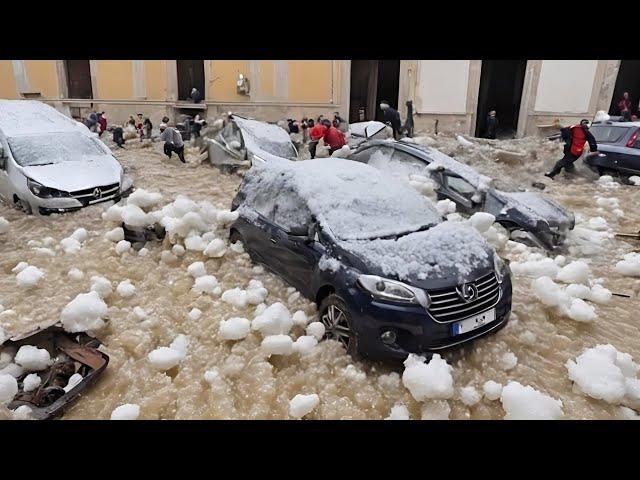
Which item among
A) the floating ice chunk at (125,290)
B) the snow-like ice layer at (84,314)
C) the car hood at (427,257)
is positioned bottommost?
the floating ice chunk at (125,290)

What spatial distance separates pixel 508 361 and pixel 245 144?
28.9 ft

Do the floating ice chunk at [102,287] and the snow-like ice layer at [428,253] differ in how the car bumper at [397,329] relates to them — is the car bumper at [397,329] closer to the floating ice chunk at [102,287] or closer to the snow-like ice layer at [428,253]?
the snow-like ice layer at [428,253]

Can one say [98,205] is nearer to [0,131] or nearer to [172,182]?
[0,131]

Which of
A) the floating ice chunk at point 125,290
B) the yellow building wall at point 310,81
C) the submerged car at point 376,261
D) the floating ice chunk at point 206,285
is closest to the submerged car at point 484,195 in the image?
the submerged car at point 376,261

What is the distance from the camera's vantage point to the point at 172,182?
1100 centimetres

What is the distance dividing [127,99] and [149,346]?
66.5 feet

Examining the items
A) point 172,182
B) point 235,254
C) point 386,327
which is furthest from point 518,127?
point 386,327

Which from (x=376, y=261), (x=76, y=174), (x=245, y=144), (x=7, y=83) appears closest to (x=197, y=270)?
(x=376, y=261)

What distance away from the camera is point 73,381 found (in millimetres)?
3820

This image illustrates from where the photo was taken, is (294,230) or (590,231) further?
(590,231)

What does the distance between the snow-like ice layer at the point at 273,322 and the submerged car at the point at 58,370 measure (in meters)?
1.35

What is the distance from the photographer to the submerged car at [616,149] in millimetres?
9953

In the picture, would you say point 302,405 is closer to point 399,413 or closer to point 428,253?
point 399,413

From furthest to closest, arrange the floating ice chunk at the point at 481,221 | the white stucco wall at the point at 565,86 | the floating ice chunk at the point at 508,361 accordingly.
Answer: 1. the white stucco wall at the point at 565,86
2. the floating ice chunk at the point at 481,221
3. the floating ice chunk at the point at 508,361
